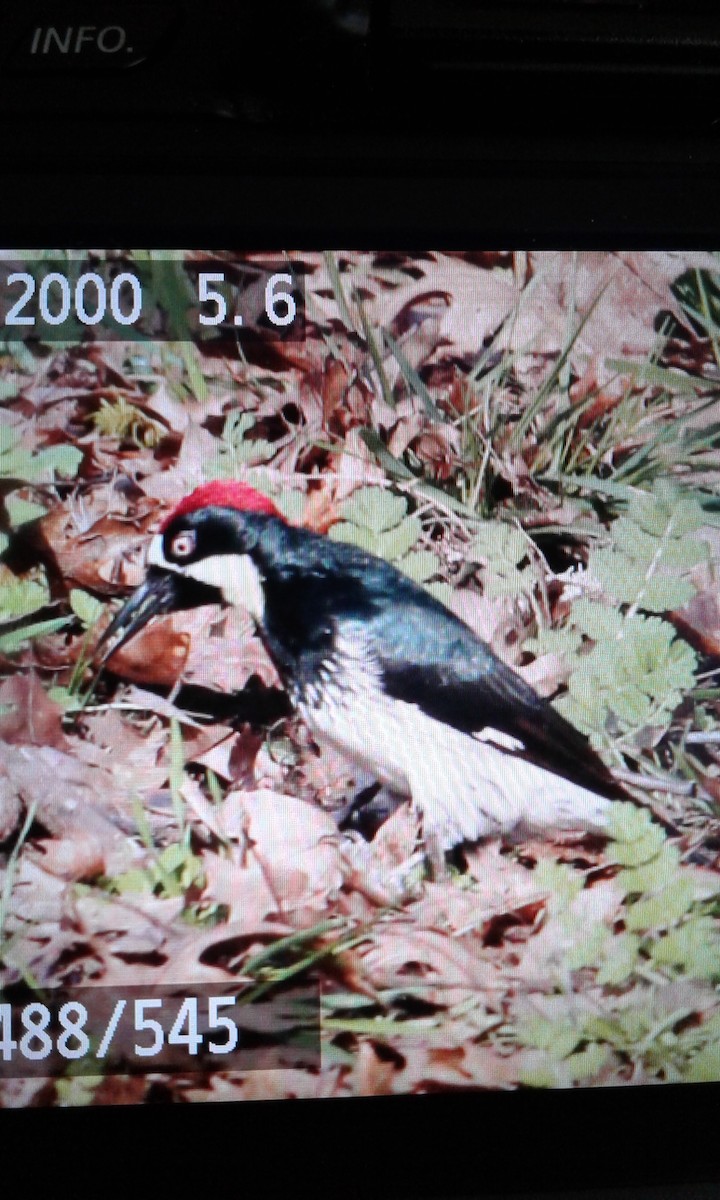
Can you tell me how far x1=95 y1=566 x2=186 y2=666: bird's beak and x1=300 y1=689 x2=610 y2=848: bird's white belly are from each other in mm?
135

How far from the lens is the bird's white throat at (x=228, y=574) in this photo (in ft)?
3.19

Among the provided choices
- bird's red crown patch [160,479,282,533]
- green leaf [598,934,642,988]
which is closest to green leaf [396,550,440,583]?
bird's red crown patch [160,479,282,533]

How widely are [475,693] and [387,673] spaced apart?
72 millimetres

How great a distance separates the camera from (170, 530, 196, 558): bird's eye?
97 cm

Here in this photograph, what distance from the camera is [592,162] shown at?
3.33ft

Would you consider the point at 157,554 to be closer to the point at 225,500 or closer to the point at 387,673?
the point at 225,500

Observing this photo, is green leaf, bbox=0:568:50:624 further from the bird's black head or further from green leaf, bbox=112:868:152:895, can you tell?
green leaf, bbox=112:868:152:895

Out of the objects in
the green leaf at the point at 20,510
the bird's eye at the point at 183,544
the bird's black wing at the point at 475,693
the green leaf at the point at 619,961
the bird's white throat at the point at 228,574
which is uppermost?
the green leaf at the point at 20,510

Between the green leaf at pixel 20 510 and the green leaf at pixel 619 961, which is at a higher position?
the green leaf at pixel 20 510

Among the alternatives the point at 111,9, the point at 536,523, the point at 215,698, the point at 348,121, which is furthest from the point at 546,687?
the point at 111,9

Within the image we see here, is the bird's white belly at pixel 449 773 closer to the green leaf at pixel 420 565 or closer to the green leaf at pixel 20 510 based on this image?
the green leaf at pixel 420 565

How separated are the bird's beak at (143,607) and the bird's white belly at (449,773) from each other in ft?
0.44

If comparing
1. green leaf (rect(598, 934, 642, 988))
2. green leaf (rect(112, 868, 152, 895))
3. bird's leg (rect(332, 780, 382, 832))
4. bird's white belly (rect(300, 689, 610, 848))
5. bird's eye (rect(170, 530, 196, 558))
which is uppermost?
bird's eye (rect(170, 530, 196, 558))

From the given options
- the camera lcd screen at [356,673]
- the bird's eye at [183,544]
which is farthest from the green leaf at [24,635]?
the bird's eye at [183,544]
